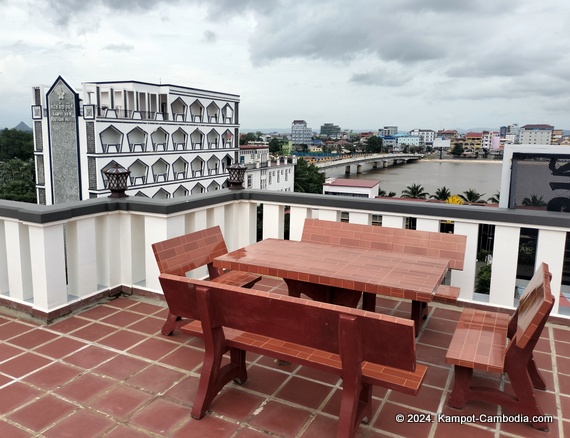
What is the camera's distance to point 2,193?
4153 cm

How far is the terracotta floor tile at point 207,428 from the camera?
2.29 metres

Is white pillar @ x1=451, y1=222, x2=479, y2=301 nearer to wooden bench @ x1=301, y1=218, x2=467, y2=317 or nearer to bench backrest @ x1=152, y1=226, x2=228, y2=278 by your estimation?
wooden bench @ x1=301, y1=218, x2=467, y2=317

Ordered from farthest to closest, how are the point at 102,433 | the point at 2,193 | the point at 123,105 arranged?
1. the point at 2,193
2. the point at 123,105
3. the point at 102,433

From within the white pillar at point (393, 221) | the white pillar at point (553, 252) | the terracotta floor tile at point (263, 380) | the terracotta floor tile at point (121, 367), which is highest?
the white pillar at point (393, 221)

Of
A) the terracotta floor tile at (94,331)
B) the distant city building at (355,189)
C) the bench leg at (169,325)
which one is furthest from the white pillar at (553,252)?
the distant city building at (355,189)

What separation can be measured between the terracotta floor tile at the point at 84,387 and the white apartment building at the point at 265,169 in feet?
163

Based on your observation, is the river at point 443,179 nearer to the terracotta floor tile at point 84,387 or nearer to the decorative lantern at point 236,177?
the decorative lantern at point 236,177

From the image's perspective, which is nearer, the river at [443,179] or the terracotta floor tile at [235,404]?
the terracotta floor tile at [235,404]

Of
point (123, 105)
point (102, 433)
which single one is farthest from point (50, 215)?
point (123, 105)

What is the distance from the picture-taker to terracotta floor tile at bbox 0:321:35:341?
342 centimetres

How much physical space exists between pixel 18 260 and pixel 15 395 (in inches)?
57.3

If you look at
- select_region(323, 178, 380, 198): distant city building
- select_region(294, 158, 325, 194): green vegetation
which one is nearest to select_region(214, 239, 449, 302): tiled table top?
select_region(323, 178, 380, 198): distant city building

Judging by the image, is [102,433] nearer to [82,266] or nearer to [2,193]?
[82,266]

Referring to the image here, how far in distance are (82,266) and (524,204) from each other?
3.79 metres
